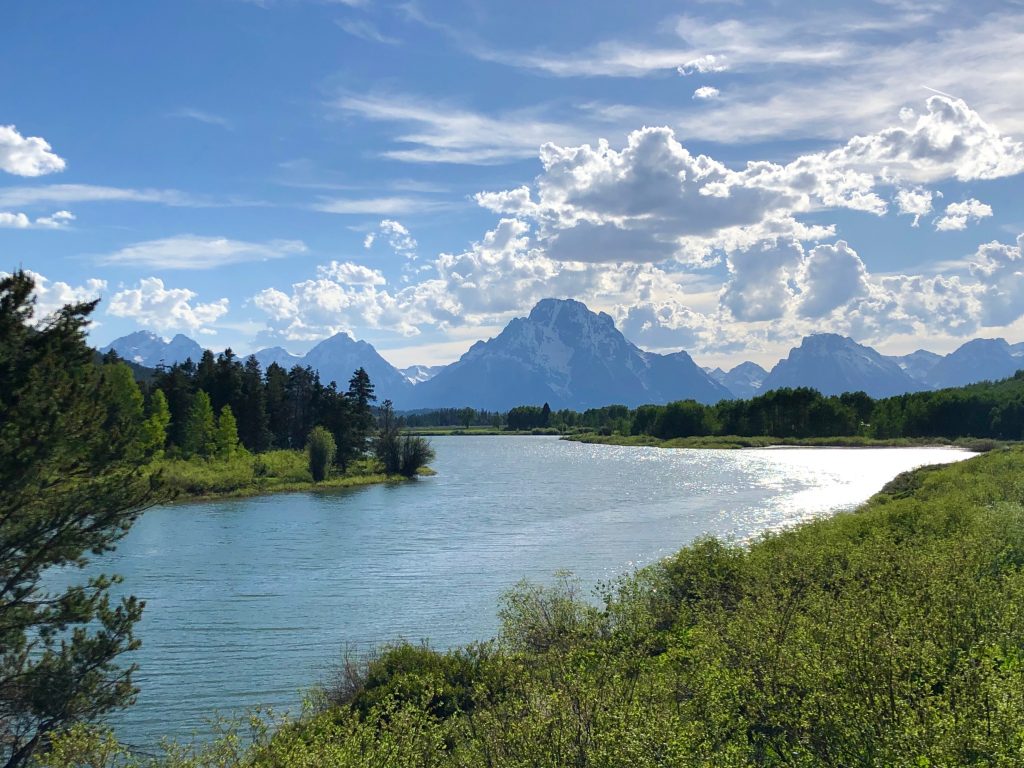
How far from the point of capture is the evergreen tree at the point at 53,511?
21641 millimetres

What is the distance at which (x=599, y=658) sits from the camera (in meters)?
19.9

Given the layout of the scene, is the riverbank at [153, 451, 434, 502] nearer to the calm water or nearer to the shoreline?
the shoreline

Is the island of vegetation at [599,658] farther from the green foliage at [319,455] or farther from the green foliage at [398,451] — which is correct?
the green foliage at [398,451]

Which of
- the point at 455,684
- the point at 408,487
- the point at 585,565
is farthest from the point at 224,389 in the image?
the point at 455,684

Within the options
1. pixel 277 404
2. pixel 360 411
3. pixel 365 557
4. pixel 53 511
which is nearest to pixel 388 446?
pixel 360 411

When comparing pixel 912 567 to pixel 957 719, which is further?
pixel 912 567

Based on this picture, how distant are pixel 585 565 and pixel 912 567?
89.6 feet

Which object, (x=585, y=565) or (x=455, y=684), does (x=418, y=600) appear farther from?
(x=455, y=684)

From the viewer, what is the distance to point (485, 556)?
52.8m

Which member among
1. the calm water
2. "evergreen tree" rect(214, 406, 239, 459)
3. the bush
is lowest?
the calm water

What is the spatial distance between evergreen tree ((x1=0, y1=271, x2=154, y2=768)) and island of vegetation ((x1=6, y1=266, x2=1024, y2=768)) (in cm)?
7

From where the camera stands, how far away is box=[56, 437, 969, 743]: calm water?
1220 inches

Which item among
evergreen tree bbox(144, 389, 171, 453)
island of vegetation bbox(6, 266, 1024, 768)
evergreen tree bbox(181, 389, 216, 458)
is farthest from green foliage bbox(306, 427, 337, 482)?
island of vegetation bbox(6, 266, 1024, 768)

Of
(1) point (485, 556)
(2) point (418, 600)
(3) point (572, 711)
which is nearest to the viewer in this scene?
(3) point (572, 711)
